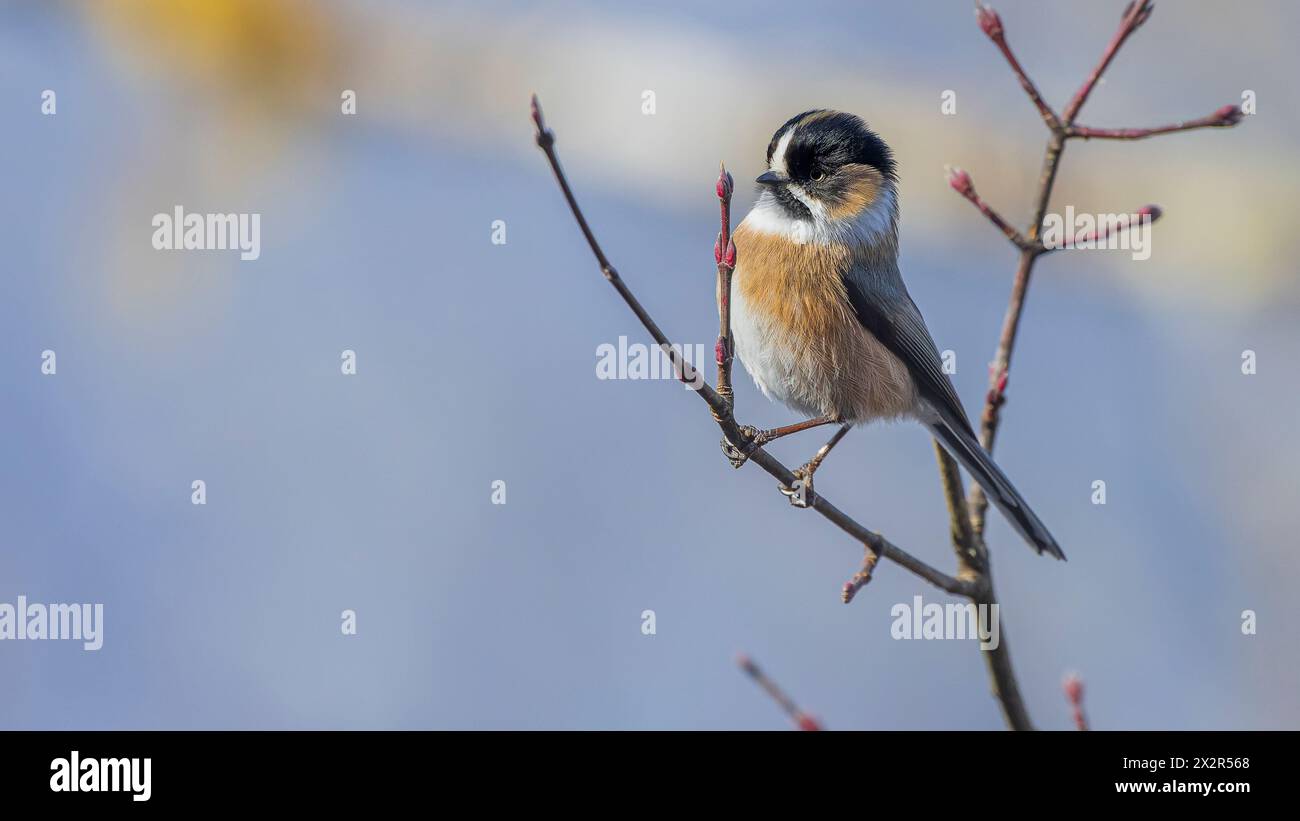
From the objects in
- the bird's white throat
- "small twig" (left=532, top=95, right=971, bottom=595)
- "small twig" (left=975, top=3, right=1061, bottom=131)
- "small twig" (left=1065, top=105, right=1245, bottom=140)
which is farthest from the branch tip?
the bird's white throat

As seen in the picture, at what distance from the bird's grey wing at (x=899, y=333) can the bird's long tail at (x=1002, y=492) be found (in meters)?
0.24

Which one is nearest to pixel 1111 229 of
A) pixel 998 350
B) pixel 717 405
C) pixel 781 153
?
pixel 998 350

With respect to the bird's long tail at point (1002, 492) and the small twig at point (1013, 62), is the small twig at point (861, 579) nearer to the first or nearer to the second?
the bird's long tail at point (1002, 492)

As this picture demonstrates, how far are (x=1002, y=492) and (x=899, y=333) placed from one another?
84cm

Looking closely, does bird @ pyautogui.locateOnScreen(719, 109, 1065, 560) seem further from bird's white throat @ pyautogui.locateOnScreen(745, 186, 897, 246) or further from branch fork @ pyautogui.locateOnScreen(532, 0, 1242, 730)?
branch fork @ pyautogui.locateOnScreen(532, 0, 1242, 730)

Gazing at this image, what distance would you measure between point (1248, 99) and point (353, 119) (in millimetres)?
6085

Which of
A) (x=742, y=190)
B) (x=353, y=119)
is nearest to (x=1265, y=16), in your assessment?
(x=742, y=190)

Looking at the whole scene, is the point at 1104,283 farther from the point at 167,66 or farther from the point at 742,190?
the point at 167,66

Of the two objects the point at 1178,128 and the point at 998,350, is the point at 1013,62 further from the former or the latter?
the point at 998,350

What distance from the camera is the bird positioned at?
436 cm

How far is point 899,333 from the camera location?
454cm

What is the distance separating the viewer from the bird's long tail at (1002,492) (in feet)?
13.0

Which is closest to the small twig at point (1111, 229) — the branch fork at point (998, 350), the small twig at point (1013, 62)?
the branch fork at point (998, 350)

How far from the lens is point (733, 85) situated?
8.23m
